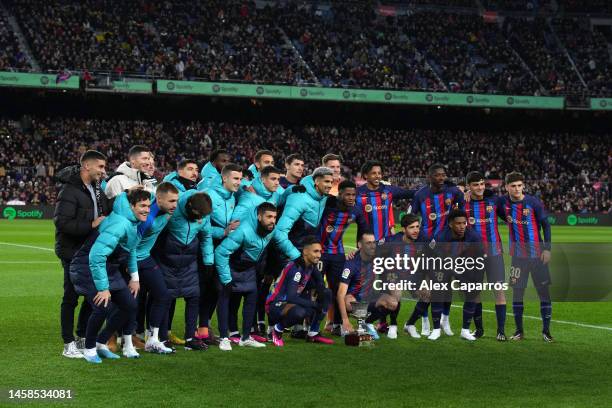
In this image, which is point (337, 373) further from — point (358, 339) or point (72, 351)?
point (72, 351)

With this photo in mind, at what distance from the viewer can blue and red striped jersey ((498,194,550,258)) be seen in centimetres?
1088

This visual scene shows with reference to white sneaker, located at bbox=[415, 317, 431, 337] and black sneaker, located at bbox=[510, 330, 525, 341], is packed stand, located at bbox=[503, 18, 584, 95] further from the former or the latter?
white sneaker, located at bbox=[415, 317, 431, 337]

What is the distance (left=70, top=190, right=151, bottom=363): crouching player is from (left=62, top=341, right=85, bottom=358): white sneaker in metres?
0.19

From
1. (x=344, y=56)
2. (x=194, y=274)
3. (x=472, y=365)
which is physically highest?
(x=344, y=56)

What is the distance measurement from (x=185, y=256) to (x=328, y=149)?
130 ft

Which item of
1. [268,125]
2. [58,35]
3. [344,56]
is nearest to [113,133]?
[58,35]

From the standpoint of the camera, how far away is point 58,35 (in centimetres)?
4497

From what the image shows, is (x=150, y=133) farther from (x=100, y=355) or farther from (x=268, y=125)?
(x=100, y=355)

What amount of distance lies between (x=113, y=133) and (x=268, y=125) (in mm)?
9353

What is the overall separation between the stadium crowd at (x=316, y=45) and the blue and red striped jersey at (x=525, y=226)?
118ft

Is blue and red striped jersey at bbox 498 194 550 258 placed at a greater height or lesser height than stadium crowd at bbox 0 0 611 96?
lesser

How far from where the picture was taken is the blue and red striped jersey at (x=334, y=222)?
10773mm

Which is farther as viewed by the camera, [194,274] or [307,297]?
[307,297]

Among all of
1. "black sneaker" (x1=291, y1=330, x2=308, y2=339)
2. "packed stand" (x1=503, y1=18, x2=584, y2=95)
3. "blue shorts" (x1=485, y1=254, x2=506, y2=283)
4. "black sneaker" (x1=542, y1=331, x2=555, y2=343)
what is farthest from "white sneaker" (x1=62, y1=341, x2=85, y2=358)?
"packed stand" (x1=503, y1=18, x2=584, y2=95)
